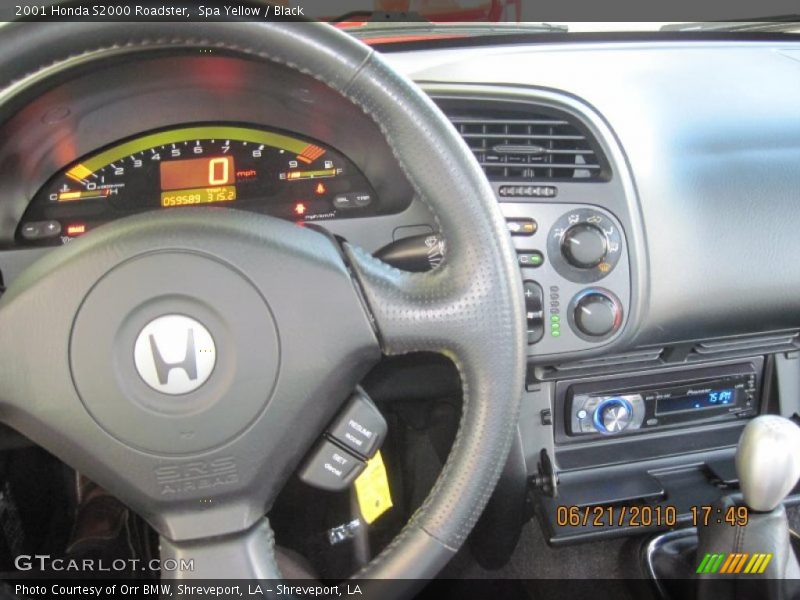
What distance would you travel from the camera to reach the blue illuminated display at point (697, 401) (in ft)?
5.17

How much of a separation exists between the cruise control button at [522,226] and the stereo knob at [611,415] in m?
0.40

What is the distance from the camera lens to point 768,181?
142 centimetres

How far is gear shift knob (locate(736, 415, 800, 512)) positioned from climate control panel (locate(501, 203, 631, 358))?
0.27 m

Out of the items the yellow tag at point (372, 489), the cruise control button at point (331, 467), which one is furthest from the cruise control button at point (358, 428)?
the yellow tag at point (372, 489)

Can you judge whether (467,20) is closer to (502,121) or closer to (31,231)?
(502,121)

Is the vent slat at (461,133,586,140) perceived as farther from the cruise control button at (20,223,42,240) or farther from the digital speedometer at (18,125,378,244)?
the cruise control button at (20,223,42,240)

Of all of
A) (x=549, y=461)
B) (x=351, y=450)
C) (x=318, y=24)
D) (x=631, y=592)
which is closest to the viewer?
(x=318, y=24)

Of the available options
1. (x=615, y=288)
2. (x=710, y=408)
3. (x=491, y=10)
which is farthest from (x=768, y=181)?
(x=491, y=10)

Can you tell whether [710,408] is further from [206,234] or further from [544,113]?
[206,234]

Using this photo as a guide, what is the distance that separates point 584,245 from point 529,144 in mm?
184

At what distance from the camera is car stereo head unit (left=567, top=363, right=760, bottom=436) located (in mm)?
1548

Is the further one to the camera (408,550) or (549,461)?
(549,461)

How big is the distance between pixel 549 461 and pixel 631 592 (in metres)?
0.37

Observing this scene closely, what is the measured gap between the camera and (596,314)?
1340 millimetres
